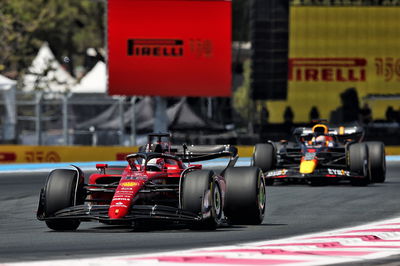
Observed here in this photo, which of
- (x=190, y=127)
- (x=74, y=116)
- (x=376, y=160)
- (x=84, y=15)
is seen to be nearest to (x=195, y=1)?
(x=190, y=127)

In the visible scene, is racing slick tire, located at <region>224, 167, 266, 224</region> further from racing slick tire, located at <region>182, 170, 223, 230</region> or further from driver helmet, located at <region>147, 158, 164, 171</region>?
driver helmet, located at <region>147, 158, 164, 171</region>

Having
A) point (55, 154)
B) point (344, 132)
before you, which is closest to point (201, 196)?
point (344, 132)

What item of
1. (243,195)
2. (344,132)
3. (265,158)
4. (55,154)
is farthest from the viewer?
(55,154)

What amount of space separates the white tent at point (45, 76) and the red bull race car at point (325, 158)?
29.2m

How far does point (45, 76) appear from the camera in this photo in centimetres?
5334

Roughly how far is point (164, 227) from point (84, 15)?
65462mm

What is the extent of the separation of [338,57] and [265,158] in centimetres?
1722

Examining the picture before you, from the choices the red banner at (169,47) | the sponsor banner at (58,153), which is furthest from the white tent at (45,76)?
the sponsor banner at (58,153)

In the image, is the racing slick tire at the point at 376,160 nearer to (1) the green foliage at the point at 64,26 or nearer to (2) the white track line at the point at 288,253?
(2) the white track line at the point at 288,253

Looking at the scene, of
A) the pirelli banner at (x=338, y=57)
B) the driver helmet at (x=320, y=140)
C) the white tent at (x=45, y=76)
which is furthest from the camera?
the white tent at (x=45, y=76)

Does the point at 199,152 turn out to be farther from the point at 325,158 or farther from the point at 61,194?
the point at 325,158

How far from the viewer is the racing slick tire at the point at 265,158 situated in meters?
23.5

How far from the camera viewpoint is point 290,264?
939 centimetres

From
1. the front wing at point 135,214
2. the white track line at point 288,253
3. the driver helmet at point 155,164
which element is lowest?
the white track line at point 288,253
